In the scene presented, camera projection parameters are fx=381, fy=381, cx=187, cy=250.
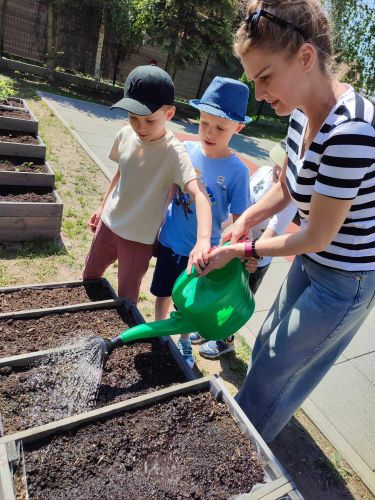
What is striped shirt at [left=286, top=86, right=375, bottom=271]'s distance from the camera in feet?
3.81

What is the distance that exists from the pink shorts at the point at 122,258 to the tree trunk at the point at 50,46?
36.1 feet

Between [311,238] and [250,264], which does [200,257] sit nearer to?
[250,264]

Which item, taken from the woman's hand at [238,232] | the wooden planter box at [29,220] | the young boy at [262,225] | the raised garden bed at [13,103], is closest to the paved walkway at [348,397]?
the young boy at [262,225]

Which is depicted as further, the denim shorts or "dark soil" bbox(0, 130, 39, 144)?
"dark soil" bbox(0, 130, 39, 144)

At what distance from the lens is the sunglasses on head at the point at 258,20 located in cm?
116

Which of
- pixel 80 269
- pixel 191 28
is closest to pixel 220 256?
pixel 80 269

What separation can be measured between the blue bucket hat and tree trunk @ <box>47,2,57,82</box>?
11.0 metres

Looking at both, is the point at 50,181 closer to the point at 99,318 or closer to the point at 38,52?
the point at 99,318

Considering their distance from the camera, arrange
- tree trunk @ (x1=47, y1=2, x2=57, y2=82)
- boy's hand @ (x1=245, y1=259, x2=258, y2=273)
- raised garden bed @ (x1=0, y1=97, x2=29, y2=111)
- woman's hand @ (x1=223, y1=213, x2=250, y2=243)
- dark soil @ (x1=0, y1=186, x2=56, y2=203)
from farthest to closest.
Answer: tree trunk @ (x1=47, y1=2, x2=57, y2=82) < raised garden bed @ (x1=0, y1=97, x2=29, y2=111) < dark soil @ (x1=0, y1=186, x2=56, y2=203) < woman's hand @ (x1=223, y1=213, x2=250, y2=243) < boy's hand @ (x1=245, y1=259, x2=258, y2=273)

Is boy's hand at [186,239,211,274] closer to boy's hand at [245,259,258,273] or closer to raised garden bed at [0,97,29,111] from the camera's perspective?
boy's hand at [245,259,258,273]

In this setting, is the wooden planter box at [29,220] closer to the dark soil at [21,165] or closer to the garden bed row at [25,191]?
the garden bed row at [25,191]

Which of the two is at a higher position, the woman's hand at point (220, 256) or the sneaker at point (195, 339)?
the woman's hand at point (220, 256)

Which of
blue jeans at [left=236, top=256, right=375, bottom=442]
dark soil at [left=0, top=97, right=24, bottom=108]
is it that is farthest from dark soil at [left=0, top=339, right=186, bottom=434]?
dark soil at [left=0, top=97, right=24, bottom=108]

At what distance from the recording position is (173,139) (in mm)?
2055
